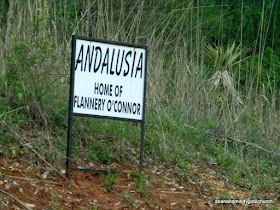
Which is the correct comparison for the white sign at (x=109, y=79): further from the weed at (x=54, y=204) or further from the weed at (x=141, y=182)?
the weed at (x=54, y=204)

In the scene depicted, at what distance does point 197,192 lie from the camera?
512 centimetres

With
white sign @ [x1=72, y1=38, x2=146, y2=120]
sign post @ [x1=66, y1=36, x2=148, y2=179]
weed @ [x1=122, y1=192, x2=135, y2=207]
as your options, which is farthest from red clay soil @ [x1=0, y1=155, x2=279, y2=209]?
white sign @ [x1=72, y1=38, x2=146, y2=120]

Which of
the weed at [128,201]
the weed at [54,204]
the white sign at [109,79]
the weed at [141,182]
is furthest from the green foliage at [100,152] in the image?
the weed at [54,204]

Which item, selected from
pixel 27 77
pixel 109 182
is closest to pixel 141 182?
pixel 109 182

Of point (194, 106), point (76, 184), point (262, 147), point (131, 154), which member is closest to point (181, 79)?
point (194, 106)

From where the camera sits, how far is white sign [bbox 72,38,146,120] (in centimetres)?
459

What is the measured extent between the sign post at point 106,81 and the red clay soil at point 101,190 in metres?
0.16

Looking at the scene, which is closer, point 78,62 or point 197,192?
point 78,62

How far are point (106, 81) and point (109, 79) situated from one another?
36 mm

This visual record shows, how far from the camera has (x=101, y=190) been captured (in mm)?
4539

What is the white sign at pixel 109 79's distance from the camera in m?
4.59

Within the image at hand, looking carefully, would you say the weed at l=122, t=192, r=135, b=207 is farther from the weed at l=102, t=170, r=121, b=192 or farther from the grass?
the grass

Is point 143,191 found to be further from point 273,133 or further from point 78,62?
point 273,133

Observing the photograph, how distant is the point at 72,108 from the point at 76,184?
2.03ft
